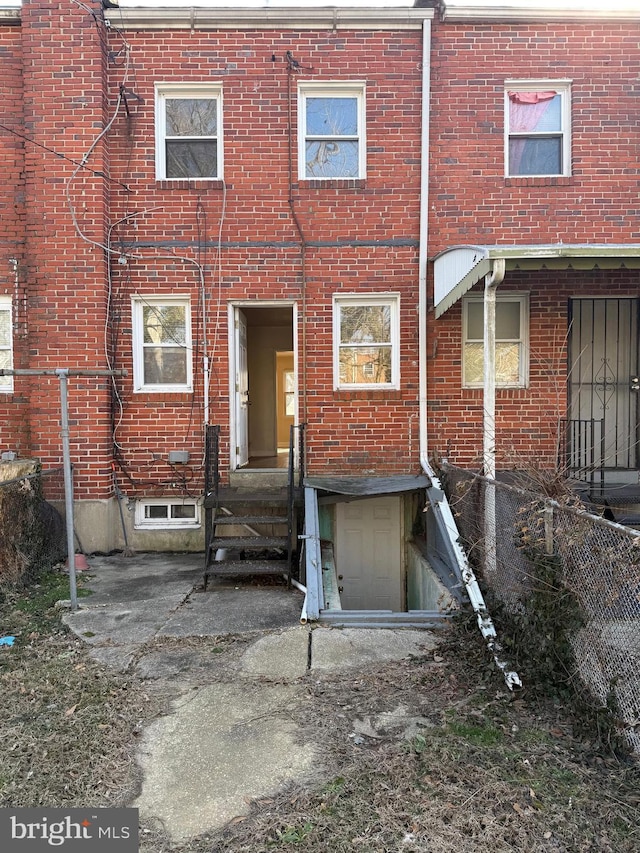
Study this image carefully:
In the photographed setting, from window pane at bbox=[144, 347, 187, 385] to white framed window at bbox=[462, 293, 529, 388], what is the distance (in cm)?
379

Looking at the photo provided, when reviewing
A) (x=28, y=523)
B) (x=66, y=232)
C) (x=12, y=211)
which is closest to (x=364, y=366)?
(x=66, y=232)

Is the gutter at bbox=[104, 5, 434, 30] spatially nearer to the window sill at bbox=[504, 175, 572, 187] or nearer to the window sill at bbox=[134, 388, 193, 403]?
the window sill at bbox=[504, 175, 572, 187]

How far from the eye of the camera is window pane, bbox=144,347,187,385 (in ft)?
24.0

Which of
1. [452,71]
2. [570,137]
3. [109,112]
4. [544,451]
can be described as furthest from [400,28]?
[544,451]

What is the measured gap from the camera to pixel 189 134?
7.23 m

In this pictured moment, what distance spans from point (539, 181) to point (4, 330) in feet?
24.0

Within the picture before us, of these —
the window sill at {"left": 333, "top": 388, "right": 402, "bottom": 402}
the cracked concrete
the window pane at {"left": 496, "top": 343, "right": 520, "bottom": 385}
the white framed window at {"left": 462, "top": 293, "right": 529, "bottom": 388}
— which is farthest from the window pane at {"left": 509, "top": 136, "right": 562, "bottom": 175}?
the cracked concrete

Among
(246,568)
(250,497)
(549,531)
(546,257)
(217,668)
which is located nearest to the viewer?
(549,531)

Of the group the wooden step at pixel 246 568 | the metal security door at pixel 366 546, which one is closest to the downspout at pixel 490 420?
the wooden step at pixel 246 568

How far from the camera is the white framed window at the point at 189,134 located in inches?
284

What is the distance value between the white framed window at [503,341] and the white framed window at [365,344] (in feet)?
3.20

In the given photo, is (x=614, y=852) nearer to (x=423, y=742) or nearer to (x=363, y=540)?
(x=423, y=742)

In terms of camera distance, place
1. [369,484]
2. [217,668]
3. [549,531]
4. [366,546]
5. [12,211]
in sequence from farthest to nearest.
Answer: [366,546] → [12,211] → [369,484] → [217,668] → [549,531]

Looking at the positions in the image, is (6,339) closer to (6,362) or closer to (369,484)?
(6,362)
